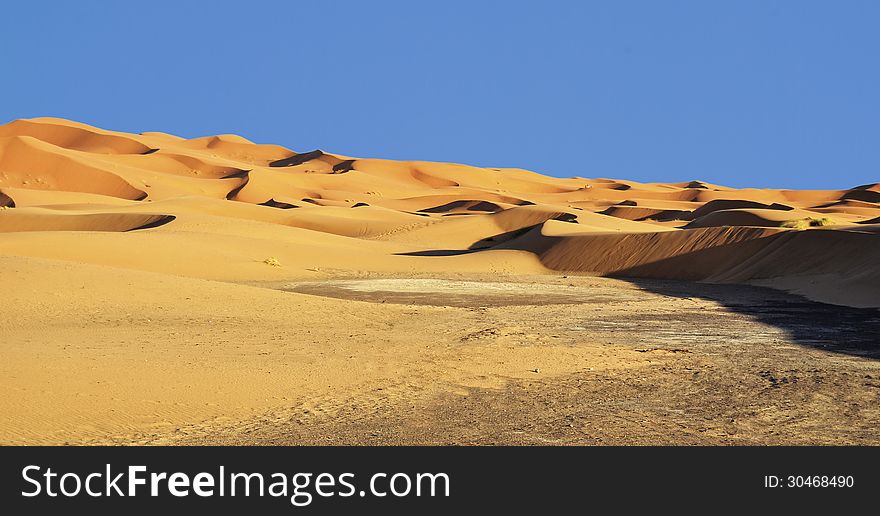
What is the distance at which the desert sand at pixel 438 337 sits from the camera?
9500mm

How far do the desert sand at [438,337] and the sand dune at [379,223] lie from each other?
170mm

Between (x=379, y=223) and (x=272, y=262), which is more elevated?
(x=379, y=223)

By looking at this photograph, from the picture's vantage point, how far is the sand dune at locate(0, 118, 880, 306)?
30.6 m

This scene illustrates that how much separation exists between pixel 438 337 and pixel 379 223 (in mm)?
39291

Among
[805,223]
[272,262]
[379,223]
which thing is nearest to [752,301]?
[272,262]

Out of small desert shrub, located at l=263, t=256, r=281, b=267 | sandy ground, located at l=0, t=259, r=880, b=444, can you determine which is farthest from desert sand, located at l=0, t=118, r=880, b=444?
small desert shrub, located at l=263, t=256, r=281, b=267

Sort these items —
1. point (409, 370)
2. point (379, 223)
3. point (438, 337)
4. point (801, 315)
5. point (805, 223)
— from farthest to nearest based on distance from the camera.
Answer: point (379, 223)
point (805, 223)
point (801, 315)
point (438, 337)
point (409, 370)

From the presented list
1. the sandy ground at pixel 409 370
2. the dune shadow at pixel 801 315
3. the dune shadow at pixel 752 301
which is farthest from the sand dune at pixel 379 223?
the sandy ground at pixel 409 370

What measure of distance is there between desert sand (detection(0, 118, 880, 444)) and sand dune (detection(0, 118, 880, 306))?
0.56ft

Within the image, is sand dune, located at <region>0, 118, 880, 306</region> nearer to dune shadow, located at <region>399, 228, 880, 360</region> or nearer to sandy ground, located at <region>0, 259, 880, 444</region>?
dune shadow, located at <region>399, 228, 880, 360</region>

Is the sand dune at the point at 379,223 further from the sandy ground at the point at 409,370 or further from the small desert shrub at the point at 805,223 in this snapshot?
the sandy ground at the point at 409,370

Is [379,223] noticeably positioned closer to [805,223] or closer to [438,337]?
[805,223]

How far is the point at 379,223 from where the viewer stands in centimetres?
5484

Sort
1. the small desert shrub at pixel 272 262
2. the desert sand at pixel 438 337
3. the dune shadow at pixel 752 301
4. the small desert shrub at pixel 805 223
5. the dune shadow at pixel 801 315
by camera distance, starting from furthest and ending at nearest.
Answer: the small desert shrub at pixel 805 223, the small desert shrub at pixel 272 262, the dune shadow at pixel 752 301, the dune shadow at pixel 801 315, the desert sand at pixel 438 337
